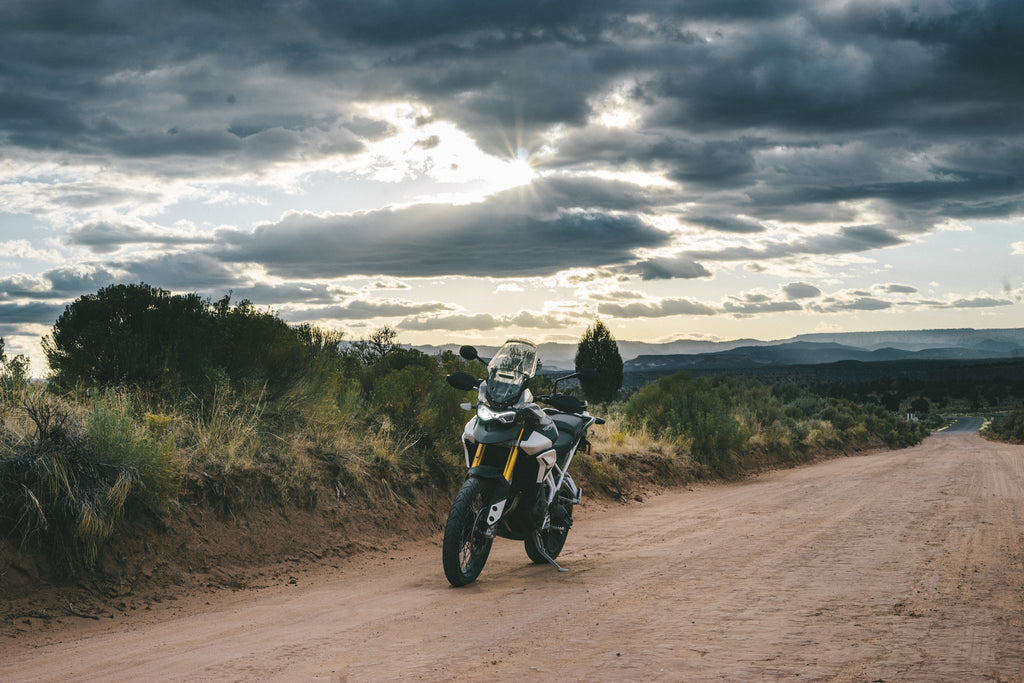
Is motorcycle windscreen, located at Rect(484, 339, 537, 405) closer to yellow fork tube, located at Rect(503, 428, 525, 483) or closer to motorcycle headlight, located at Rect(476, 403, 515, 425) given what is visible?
motorcycle headlight, located at Rect(476, 403, 515, 425)

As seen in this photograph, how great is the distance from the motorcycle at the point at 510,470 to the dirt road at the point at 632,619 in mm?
356

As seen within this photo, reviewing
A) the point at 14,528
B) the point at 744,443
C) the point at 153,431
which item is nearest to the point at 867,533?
the point at 153,431

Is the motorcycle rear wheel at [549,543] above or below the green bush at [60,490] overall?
below

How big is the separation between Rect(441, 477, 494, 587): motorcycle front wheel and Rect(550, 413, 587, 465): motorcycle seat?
1.31 m

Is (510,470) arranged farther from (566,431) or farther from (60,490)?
(60,490)

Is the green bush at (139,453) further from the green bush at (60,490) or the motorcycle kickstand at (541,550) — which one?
the motorcycle kickstand at (541,550)

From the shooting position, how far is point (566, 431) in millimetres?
9062

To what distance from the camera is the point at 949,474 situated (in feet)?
59.7

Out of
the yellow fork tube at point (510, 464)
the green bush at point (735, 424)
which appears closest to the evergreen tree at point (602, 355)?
the green bush at point (735, 424)

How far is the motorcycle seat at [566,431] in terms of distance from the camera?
29.0 feet

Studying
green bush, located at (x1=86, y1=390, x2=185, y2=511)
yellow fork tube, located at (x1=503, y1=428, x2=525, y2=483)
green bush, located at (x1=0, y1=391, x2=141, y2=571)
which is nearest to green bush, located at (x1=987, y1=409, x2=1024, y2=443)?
yellow fork tube, located at (x1=503, y1=428, x2=525, y2=483)

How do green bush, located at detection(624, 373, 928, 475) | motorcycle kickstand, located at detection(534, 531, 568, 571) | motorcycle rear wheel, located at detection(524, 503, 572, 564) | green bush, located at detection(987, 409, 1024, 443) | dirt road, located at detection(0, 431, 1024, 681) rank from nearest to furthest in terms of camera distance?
dirt road, located at detection(0, 431, 1024, 681) < motorcycle kickstand, located at detection(534, 531, 568, 571) < motorcycle rear wheel, located at detection(524, 503, 572, 564) < green bush, located at detection(624, 373, 928, 475) < green bush, located at detection(987, 409, 1024, 443)

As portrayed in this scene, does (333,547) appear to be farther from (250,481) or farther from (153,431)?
(153,431)

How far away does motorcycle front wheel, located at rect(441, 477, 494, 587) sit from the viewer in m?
7.27
